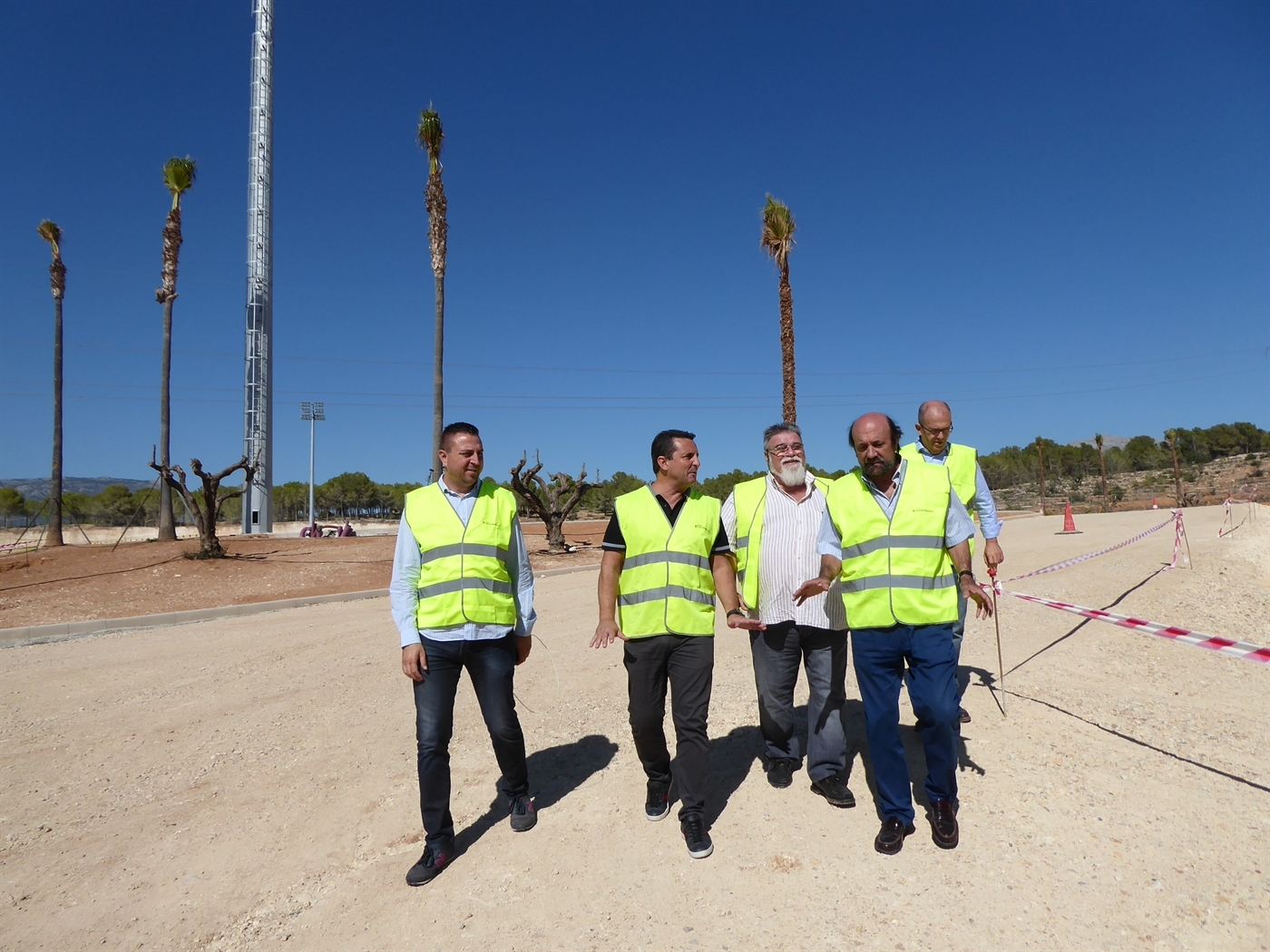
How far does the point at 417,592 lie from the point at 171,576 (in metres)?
16.4

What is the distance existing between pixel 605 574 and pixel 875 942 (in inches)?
76.1

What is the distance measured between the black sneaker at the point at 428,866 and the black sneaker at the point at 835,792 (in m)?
1.97

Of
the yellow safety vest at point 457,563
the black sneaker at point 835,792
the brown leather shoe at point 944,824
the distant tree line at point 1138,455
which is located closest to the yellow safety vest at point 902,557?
the brown leather shoe at point 944,824

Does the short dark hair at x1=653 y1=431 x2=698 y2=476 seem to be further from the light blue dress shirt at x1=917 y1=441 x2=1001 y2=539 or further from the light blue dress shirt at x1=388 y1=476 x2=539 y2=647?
the light blue dress shirt at x1=917 y1=441 x2=1001 y2=539

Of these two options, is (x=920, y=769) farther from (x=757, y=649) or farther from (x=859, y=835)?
(x=757, y=649)

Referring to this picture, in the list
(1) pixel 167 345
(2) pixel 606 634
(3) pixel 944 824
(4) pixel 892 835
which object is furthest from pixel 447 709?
(1) pixel 167 345

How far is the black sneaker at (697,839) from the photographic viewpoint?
11.2ft

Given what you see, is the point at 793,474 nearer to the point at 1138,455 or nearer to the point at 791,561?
the point at 791,561

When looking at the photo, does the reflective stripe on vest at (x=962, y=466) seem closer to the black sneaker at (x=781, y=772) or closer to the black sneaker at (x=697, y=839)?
the black sneaker at (x=781, y=772)

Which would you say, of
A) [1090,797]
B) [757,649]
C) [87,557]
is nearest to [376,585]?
[87,557]

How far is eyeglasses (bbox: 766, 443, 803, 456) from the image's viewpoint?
13.6 feet

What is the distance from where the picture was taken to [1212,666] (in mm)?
6250

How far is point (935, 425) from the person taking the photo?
4.93 m

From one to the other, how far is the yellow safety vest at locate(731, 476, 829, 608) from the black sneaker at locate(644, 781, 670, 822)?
110 cm
